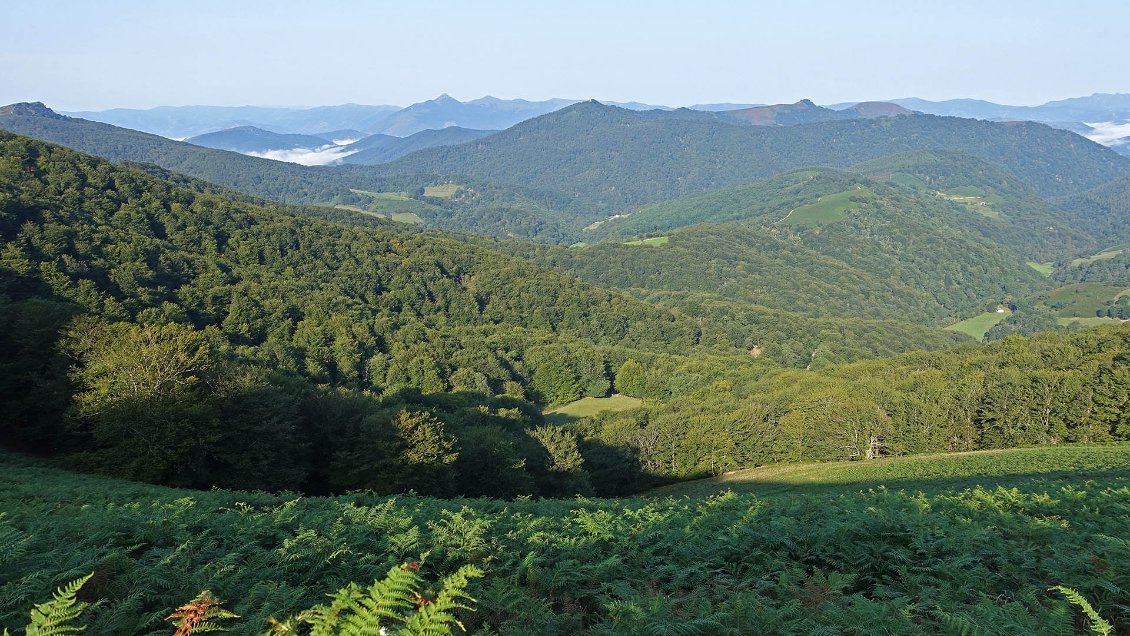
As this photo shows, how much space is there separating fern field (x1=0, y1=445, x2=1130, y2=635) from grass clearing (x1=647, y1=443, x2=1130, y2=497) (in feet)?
57.3

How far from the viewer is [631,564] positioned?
435 inches

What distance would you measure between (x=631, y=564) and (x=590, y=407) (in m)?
80.8

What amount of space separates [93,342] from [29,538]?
2686 cm

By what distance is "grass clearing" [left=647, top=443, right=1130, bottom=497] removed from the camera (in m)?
30.5

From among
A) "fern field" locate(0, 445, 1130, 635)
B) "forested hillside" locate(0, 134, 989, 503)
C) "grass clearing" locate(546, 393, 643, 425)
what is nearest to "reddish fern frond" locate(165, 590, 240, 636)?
"fern field" locate(0, 445, 1130, 635)

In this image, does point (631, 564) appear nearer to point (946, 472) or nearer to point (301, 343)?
point (946, 472)

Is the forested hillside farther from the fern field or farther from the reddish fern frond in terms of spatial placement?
the reddish fern frond

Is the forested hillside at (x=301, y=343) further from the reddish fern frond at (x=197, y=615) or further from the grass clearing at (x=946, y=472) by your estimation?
the reddish fern frond at (x=197, y=615)

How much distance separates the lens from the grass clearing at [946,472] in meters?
30.5

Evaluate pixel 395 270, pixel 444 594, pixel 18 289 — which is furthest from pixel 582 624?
pixel 395 270

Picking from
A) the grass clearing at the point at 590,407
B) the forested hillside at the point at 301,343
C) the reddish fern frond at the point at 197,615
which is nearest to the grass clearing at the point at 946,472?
the forested hillside at the point at 301,343

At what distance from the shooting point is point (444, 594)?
5609 mm

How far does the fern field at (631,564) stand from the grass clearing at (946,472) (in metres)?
17.5

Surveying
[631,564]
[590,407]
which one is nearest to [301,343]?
[590,407]
